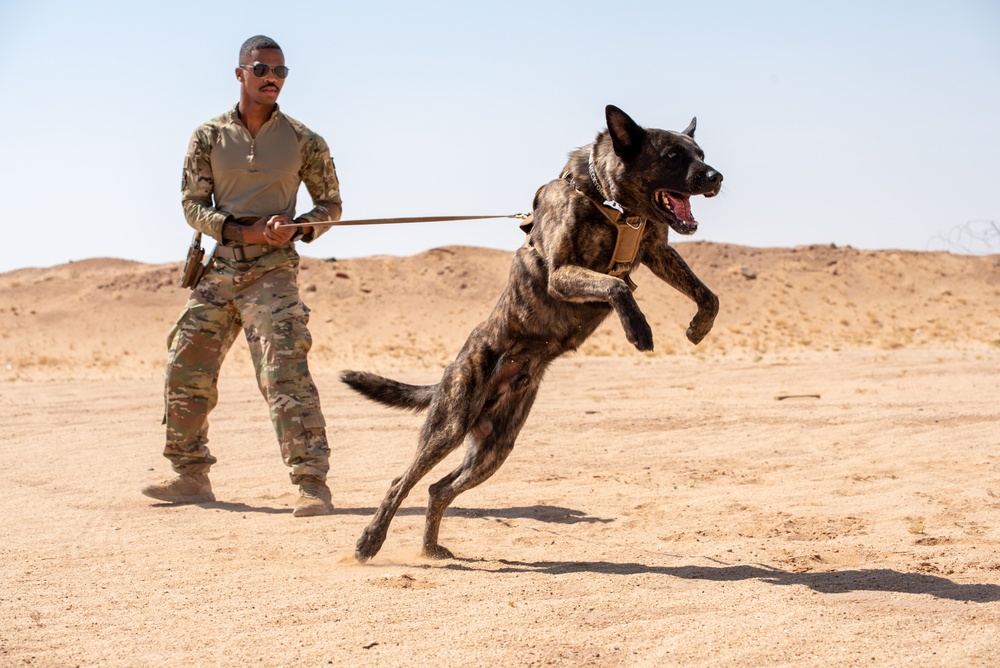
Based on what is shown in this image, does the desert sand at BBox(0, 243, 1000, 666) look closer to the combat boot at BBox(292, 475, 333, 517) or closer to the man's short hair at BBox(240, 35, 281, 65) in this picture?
the combat boot at BBox(292, 475, 333, 517)

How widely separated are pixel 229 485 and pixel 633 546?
3778 mm

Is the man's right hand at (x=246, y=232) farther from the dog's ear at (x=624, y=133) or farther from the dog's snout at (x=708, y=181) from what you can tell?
the dog's snout at (x=708, y=181)

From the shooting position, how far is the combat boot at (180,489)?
7.59 metres

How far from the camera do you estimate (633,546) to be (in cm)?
610

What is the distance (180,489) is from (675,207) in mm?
4282

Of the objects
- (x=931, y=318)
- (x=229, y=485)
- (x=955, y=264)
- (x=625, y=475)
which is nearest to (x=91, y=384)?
(x=229, y=485)

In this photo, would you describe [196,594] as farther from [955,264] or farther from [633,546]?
[955,264]

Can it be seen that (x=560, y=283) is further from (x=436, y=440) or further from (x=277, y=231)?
(x=277, y=231)

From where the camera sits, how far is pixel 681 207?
5.59 m

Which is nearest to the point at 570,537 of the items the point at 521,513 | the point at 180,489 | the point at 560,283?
the point at 521,513

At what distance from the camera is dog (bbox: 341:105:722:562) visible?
559 centimetres

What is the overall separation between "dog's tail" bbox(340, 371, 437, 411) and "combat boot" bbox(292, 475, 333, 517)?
44.5 inches

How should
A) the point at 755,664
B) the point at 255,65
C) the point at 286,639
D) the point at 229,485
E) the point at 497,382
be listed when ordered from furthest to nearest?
the point at 229,485 → the point at 255,65 → the point at 497,382 → the point at 286,639 → the point at 755,664

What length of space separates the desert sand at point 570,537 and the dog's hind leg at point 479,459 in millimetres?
193
